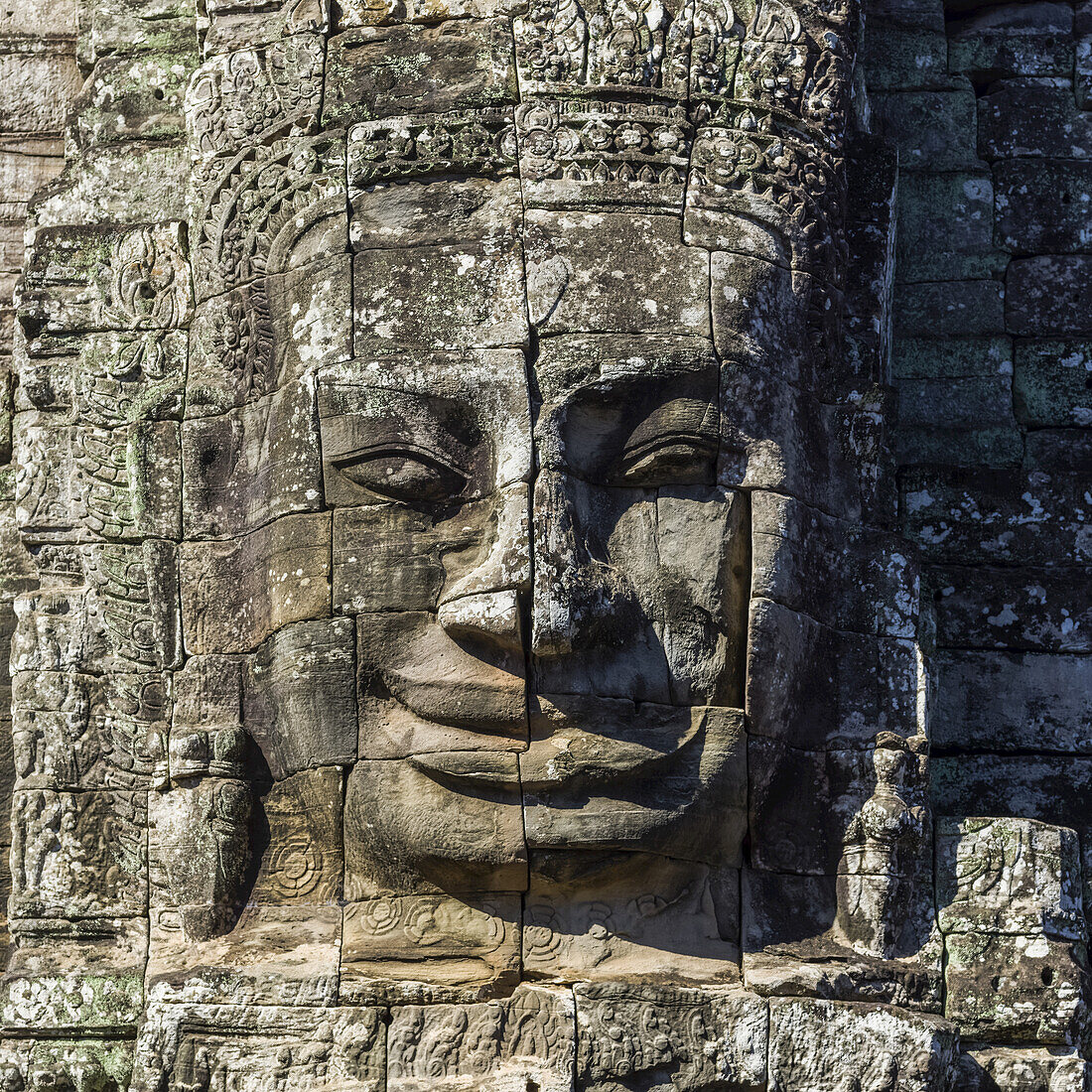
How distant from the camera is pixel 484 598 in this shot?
7.57 metres

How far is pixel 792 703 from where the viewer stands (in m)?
7.98

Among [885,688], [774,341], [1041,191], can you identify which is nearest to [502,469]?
[774,341]

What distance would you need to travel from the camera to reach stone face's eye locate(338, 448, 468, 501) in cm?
783

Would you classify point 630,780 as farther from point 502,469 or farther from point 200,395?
point 200,395

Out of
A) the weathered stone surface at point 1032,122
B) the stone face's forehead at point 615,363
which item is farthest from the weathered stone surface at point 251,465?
the weathered stone surface at point 1032,122

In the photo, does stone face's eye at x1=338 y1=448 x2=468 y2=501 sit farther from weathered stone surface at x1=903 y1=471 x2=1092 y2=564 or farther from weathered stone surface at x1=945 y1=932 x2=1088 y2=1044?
weathered stone surface at x1=945 y1=932 x2=1088 y2=1044

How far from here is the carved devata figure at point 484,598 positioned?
7531 mm

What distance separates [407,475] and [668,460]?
1011 millimetres

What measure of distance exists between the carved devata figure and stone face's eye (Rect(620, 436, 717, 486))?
0.07 ft

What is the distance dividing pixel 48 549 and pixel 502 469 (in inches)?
84.9

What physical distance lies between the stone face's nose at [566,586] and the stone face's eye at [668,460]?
31 cm

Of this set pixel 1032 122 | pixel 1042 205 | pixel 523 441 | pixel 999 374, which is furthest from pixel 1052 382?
pixel 523 441

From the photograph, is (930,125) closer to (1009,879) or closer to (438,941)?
(1009,879)

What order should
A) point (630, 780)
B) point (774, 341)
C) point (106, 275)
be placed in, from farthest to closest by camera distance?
point (106, 275) → point (774, 341) → point (630, 780)
